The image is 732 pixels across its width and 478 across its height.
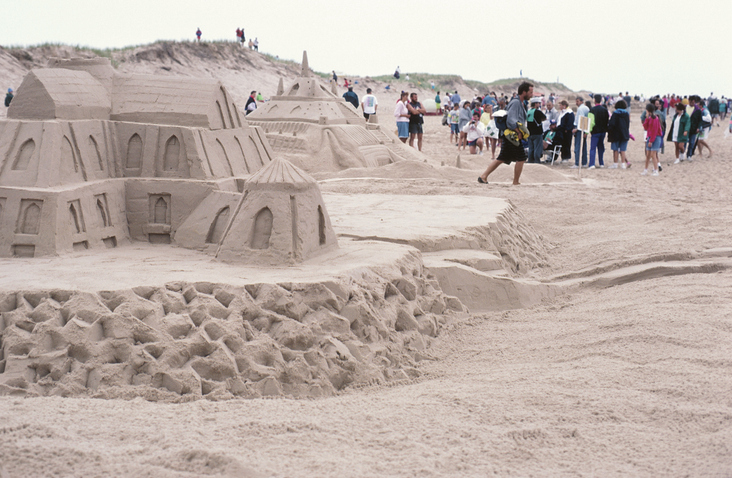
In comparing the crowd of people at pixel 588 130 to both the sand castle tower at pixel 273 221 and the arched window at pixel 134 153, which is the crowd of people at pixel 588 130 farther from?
the sand castle tower at pixel 273 221

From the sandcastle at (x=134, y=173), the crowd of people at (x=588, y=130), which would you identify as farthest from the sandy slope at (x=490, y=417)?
the crowd of people at (x=588, y=130)

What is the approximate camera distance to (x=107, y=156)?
5070 millimetres

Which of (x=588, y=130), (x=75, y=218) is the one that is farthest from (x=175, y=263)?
(x=588, y=130)

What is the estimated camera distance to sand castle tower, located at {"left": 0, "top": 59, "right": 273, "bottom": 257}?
438cm

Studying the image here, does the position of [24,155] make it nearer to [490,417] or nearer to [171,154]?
[171,154]

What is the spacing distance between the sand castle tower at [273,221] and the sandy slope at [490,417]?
1.11 meters

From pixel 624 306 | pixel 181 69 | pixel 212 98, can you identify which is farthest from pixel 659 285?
pixel 181 69

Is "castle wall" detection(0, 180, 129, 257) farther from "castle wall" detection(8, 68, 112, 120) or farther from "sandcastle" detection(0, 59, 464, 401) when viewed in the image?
"castle wall" detection(8, 68, 112, 120)

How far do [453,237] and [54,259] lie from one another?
10.0 ft

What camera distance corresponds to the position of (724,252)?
530 cm

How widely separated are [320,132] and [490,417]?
389 inches

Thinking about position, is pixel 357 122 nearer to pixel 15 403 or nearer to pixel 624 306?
pixel 624 306

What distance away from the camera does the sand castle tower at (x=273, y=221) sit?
13.6ft

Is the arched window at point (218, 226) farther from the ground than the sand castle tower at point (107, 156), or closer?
closer
